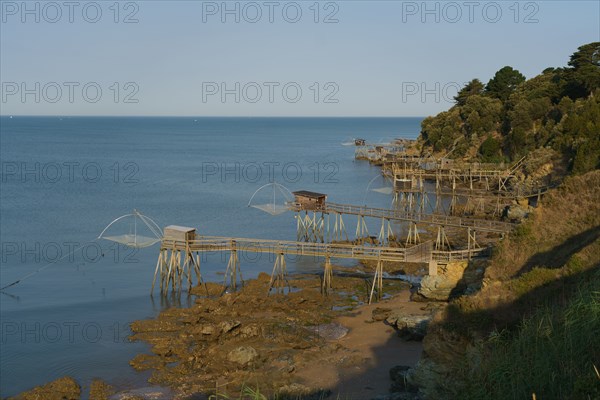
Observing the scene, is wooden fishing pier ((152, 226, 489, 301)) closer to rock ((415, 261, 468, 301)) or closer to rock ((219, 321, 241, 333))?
rock ((415, 261, 468, 301))

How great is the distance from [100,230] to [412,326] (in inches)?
1284

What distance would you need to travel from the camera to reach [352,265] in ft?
128

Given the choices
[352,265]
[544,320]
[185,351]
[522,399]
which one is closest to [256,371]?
[185,351]

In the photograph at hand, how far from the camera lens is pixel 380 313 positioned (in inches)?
1145

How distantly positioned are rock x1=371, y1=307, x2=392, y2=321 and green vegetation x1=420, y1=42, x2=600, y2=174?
25.5 m

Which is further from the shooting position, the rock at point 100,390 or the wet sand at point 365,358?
the rock at point 100,390

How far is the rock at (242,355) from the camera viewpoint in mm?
23812

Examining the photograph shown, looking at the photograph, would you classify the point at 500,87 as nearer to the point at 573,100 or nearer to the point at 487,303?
the point at 573,100

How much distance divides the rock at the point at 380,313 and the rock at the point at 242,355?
6909 mm

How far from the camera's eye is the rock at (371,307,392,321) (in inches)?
1134

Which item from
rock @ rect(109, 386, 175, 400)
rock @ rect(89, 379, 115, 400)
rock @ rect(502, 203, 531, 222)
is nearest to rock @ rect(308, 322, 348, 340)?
rock @ rect(109, 386, 175, 400)

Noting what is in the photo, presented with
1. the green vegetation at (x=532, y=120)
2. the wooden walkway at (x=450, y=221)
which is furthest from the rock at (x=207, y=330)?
the green vegetation at (x=532, y=120)

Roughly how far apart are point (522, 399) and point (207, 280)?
2744cm

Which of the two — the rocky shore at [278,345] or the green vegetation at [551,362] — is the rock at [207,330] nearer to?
the rocky shore at [278,345]
